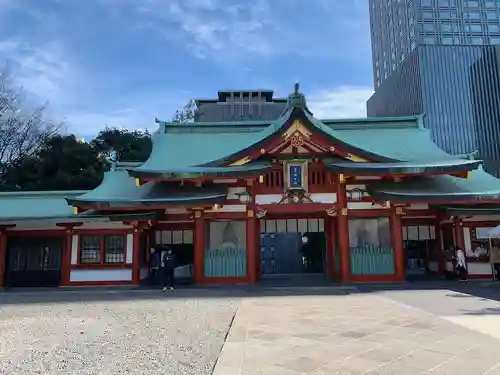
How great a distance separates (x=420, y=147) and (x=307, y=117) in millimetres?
6974

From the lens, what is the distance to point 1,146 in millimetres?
39688

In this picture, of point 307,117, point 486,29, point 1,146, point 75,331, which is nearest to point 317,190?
point 307,117

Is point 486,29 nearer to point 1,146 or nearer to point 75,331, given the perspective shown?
point 1,146

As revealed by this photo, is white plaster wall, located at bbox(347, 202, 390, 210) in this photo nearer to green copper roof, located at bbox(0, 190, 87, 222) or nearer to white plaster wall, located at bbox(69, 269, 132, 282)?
white plaster wall, located at bbox(69, 269, 132, 282)

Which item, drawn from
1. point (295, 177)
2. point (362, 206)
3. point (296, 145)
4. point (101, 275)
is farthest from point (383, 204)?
point (101, 275)

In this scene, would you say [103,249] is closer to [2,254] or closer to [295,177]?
[2,254]

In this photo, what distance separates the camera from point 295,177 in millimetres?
18812

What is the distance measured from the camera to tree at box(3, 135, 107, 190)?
3769 cm

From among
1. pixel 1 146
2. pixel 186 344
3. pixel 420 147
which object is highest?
pixel 1 146

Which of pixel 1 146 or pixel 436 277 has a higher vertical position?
pixel 1 146

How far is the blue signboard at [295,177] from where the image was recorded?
18.7 metres

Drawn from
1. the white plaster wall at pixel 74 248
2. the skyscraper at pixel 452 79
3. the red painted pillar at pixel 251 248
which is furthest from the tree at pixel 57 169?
the skyscraper at pixel 452 79

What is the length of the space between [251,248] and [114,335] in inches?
416

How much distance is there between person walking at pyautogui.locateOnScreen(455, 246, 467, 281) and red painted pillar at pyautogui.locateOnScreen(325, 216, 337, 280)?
528 cm
